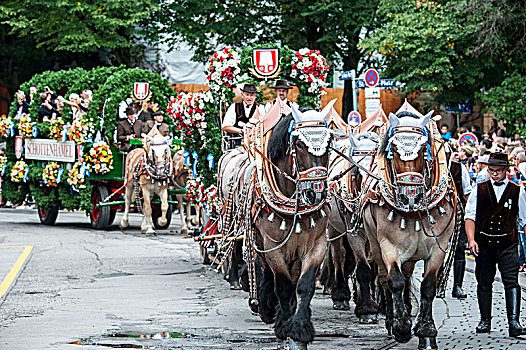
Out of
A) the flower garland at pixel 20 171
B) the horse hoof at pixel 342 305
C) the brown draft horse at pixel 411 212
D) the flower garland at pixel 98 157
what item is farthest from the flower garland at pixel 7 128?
the brown draft horse at pixel 411 212

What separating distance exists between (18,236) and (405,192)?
13.2 metres

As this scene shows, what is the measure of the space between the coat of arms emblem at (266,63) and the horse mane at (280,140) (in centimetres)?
508

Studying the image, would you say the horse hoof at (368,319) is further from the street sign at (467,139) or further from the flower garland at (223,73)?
the street sign at (467,139)

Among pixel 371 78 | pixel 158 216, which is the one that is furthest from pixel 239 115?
pixel 158 216

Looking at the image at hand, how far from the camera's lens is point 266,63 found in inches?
529

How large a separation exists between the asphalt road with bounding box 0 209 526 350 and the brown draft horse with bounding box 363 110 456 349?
370mm

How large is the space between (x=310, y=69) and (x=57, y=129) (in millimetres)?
9159

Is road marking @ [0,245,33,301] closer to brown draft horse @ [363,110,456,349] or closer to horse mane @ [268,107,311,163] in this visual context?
horse mane @ [268,107,311,163]

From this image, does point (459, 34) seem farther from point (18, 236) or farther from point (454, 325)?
point (454, 325)

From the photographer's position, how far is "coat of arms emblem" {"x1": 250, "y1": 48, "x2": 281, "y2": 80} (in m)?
13.4

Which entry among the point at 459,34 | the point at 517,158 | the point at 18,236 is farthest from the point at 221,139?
the point at 459,34

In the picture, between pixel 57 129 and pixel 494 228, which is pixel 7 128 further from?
pixel 494 228

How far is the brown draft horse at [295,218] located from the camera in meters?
7.64

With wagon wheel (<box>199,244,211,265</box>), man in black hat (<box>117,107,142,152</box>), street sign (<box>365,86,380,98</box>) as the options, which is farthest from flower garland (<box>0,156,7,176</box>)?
wagon wheel (<box>199,244,211,265</box>)
